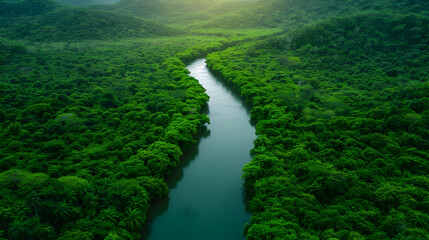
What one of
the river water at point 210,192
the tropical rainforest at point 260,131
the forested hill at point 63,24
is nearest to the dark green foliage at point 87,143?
the tropical rainforest at point 260,131

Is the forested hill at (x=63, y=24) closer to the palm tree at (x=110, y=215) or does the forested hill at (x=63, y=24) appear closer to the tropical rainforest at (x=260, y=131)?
the tropical rainforest at (x=260, y=131)

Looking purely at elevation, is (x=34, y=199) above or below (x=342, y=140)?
below

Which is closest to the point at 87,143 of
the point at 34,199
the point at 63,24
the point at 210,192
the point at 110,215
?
the point at 34,199

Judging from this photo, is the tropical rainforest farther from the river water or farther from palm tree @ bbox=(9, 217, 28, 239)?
the river water

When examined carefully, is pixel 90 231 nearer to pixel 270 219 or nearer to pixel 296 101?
pixel 270 219

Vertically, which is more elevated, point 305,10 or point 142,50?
point 305,10

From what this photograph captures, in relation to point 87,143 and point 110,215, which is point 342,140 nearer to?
point 110,215

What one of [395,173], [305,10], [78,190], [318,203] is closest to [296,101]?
[395,173]
